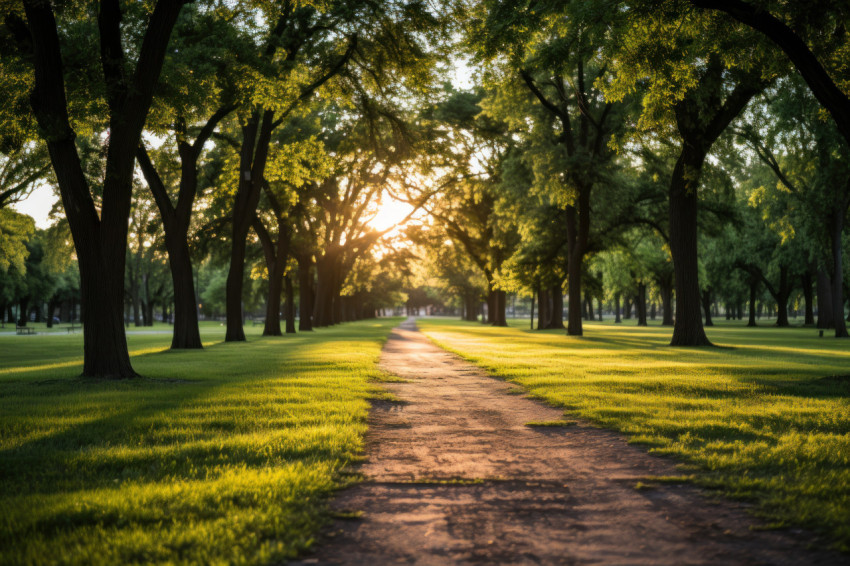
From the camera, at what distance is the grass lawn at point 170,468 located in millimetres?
3564

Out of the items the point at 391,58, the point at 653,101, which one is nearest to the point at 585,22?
the point at 653,101

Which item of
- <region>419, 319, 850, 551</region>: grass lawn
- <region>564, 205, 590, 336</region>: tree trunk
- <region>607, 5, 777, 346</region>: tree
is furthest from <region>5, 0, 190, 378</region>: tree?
<region>564, 205, 590, 336</region>: tree trunk

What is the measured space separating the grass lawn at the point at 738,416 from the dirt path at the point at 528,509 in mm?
354

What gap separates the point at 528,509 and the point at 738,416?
4877mm

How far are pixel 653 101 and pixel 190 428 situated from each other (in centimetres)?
1292

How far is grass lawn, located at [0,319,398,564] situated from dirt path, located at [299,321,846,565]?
0.40 m

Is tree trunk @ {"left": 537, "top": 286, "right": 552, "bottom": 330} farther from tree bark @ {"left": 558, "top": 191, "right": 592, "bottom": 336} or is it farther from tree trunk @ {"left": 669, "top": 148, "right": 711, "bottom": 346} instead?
tree trunk @ {"left": 669, "top": 148, "right": 711, "bottom": 346}

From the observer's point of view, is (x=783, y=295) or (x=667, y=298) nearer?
(x=783, y=295)

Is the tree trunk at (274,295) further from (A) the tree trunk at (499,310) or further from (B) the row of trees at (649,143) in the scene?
(A) the tree trunk at (499,310)

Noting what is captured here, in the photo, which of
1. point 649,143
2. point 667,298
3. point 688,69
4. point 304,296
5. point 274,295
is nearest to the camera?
point 688,69

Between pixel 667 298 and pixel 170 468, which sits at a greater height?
pixel 667 298

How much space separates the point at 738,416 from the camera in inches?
313

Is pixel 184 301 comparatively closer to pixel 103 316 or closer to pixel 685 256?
pixel 103 316

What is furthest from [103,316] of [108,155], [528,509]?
[528,509]
